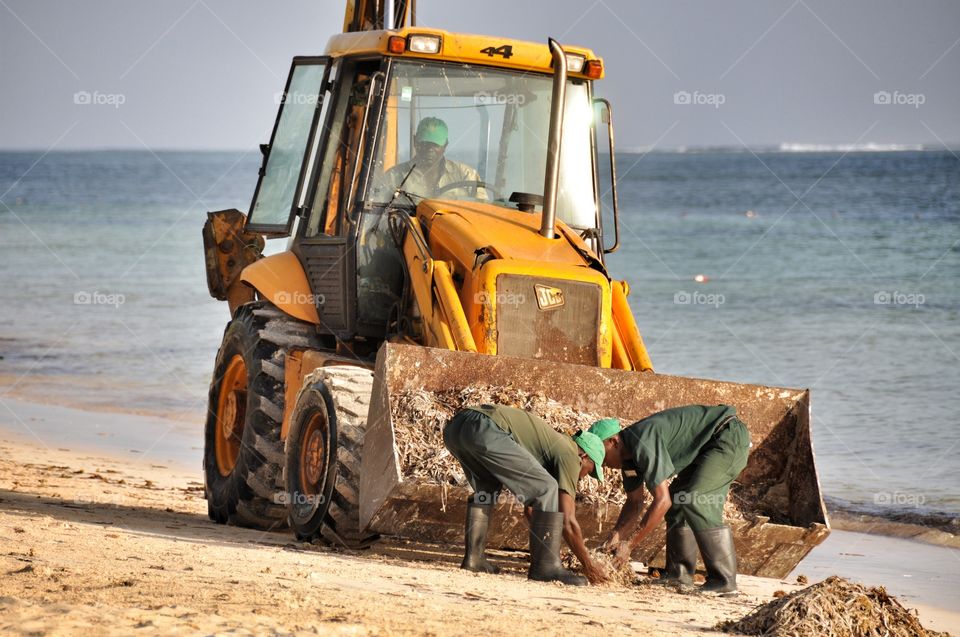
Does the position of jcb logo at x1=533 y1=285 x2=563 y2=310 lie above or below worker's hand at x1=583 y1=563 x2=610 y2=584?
above

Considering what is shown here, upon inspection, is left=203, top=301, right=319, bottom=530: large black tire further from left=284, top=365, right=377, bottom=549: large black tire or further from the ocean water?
the ocean water

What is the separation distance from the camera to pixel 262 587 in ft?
23.2

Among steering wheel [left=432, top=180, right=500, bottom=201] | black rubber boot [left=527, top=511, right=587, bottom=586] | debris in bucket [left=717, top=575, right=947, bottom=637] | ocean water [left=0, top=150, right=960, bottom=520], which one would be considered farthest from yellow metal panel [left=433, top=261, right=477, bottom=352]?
ocean water [left=0, top=150, right=960, bottom=520]

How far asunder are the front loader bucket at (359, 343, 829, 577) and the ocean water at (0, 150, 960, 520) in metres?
3.91

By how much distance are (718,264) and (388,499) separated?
28769 millimetres

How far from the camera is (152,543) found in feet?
28.0

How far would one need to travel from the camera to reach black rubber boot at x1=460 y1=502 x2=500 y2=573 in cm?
819

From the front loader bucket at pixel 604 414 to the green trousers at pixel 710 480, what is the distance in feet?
0.76

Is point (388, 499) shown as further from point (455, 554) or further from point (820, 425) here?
point (820, 425)

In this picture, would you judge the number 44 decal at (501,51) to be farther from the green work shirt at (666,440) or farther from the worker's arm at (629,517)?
the worker's arm at (629,517)
